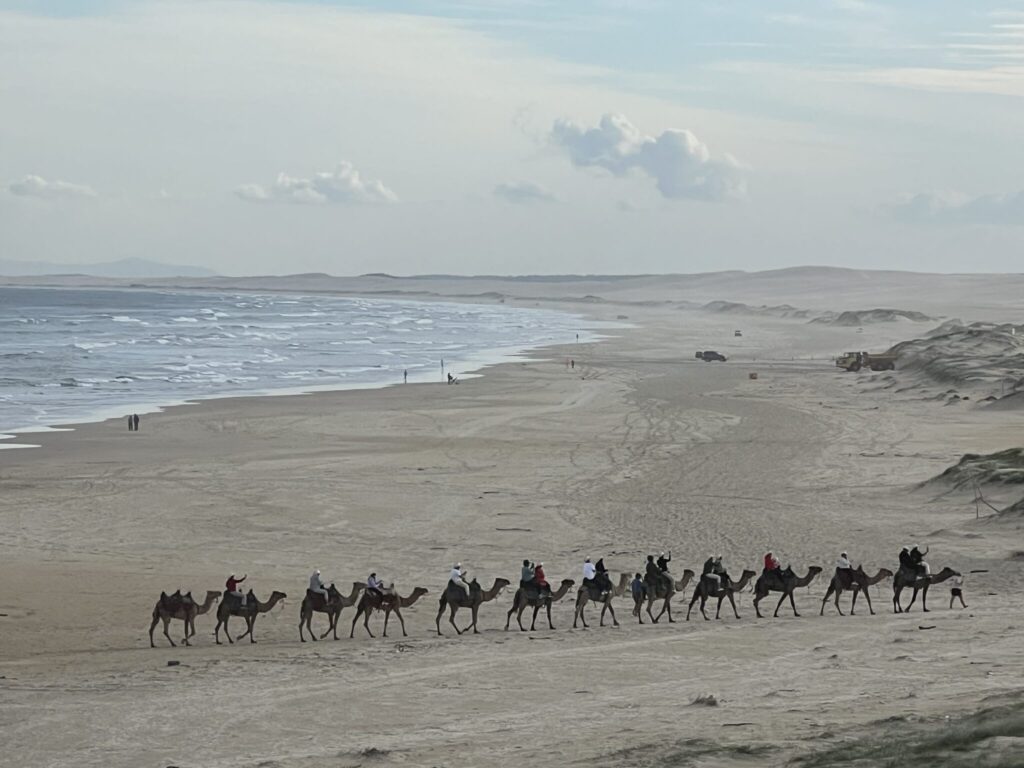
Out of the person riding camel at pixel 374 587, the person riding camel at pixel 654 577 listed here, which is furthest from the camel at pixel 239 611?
the person riding camel at pixel 654 577

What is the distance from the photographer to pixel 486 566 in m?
25.0

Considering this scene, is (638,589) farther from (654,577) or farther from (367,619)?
(367,619)

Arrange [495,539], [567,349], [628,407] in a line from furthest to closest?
1. [567,349]
2. [628,407]
3. [495,539]

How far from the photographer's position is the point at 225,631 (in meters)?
20.2

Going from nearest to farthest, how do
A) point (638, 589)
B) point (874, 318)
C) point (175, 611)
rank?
point (175, 611)
point (638, 589)
point (874, 318)

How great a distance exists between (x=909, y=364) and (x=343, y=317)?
9411 cm

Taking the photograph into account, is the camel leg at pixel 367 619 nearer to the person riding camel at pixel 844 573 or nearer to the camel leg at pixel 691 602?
the camel leg at pixel 691 602

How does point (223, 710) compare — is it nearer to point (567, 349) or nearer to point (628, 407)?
point (628, 407)

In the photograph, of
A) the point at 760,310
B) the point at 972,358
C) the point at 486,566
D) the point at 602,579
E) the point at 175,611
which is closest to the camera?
the point at 175,611

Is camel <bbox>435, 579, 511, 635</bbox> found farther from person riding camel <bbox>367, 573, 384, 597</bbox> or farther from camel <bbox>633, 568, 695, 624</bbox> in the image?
camel <bbox>633, 568, 695, 624</bbox>

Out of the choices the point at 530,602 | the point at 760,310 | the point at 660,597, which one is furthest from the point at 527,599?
the point at 760,310

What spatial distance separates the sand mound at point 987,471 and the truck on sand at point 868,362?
34.1 metres

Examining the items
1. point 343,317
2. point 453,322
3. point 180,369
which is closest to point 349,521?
point 180,369

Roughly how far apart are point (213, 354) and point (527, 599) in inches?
2568
